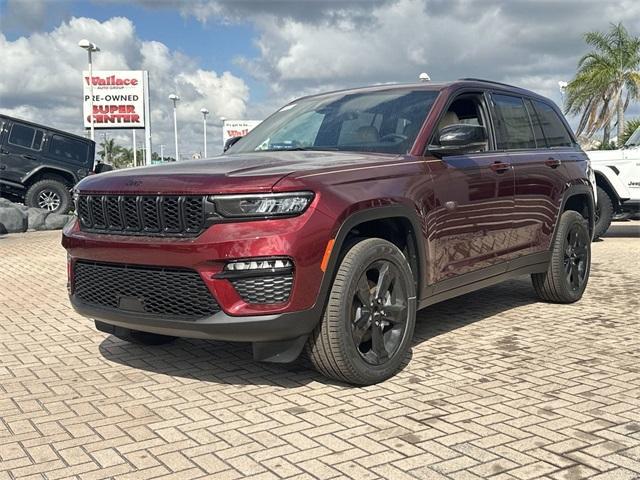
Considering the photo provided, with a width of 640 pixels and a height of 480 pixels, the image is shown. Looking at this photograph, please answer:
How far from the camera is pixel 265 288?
11.6 feet

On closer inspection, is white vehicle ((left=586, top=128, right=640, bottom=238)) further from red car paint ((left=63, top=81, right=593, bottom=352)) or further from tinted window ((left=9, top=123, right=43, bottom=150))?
tinted window ((left=9, top=123, right=43, bottom=150))

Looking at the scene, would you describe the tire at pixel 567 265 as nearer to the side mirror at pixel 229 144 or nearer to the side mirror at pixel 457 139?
the side mirror at pixel 457 139

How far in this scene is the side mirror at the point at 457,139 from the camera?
4.40 metres

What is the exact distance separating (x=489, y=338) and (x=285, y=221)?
2.37m

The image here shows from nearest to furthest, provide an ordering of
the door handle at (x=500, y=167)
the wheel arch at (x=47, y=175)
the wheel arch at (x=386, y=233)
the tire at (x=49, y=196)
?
Result: the wheel arch at (x=386, y=233) < the door handle at (x=500, y=167) < the wheel arch at (x=47, y=175) < the tire at (x=49, y=196)

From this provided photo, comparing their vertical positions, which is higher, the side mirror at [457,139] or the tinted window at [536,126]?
the tinted window at [536,126]

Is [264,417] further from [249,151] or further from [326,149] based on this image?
[249,151]

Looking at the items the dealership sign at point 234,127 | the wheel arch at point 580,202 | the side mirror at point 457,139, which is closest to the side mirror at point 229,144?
the side mirror at point 457,139

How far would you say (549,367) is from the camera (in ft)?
14.5

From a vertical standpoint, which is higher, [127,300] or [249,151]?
[249,151]

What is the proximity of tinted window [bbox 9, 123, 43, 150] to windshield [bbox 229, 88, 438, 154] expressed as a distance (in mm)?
12637

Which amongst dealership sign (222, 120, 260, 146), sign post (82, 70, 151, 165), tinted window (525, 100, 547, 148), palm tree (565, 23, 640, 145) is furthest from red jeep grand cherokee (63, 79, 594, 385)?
dealership sign (222, 120, 260, 146)

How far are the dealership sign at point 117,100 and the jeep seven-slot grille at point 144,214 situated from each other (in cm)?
3678

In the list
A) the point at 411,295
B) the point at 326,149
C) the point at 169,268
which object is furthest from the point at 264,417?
the point at 326,149
